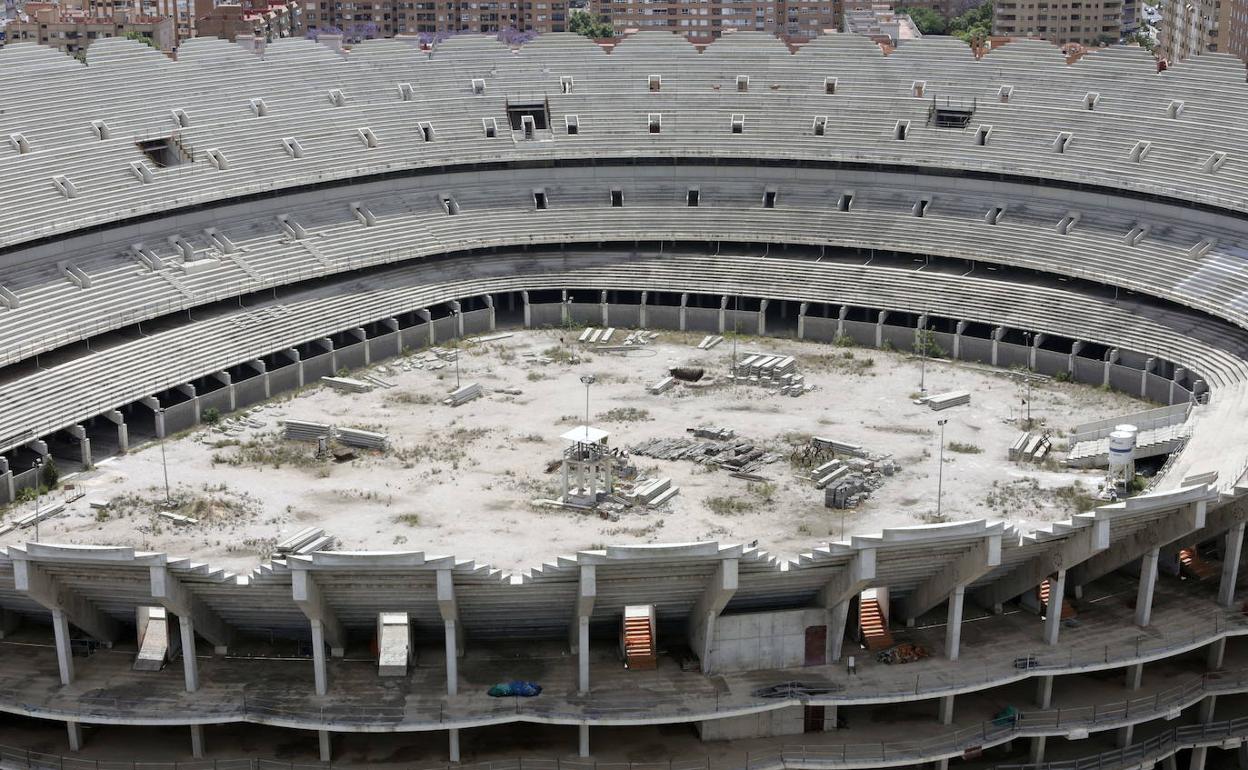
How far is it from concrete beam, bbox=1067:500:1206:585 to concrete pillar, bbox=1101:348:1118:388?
75.2 feet

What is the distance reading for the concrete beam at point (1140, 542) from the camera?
4900 cm

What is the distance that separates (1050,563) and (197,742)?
24.0 metres

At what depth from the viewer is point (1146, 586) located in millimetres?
50656

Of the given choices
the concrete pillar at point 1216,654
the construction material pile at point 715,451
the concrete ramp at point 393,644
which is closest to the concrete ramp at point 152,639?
the concrete ramp at point 393,644

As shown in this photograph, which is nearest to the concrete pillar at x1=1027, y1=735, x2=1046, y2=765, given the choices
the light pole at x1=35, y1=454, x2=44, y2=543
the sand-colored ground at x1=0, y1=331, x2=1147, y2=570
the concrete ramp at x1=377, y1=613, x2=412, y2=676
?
the sand-colored ground at x1=0, y1=331, x2=1147, y2=570

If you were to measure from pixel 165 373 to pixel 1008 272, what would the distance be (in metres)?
38.8

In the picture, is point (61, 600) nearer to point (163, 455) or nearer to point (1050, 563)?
point (163, 455)

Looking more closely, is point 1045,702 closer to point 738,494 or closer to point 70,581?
point 738,494

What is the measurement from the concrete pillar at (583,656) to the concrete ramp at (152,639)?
1140 centimetres

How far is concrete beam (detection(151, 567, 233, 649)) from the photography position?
4488cm

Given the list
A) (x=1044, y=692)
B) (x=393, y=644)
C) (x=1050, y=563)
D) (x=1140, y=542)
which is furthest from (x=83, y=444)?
(x=1140, y=542)

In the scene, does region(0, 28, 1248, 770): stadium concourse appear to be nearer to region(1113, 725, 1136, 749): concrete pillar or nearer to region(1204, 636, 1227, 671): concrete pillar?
region(1204, 636, 1227, 671): concrete pillar

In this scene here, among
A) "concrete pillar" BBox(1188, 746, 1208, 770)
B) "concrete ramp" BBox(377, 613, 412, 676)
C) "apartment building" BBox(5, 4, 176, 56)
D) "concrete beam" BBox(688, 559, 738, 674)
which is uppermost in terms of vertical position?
"apartment building" BBox(5, 4, 176, 56)

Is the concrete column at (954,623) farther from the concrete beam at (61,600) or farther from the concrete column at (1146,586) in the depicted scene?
the concrete beam at (61,600)
